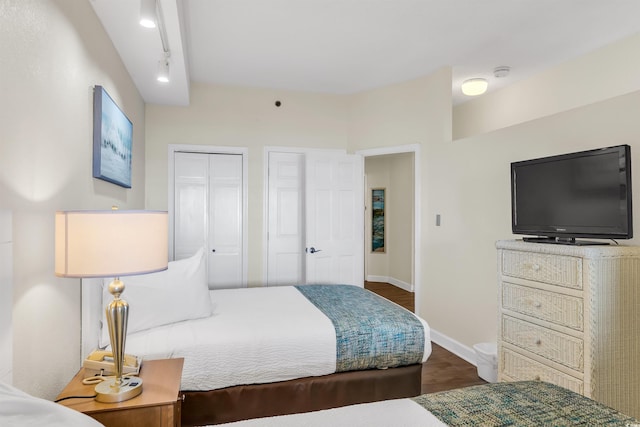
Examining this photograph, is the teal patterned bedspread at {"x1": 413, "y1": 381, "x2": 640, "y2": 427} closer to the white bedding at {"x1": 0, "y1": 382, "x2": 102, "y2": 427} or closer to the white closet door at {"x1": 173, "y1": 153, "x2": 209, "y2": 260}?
the white bedding at {"x1": 0, "y1": 382, "x2": 102, "y2": 427}

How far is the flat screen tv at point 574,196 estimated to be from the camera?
2.05 metres

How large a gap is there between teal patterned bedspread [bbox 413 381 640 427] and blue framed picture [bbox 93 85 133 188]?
84.7 inches

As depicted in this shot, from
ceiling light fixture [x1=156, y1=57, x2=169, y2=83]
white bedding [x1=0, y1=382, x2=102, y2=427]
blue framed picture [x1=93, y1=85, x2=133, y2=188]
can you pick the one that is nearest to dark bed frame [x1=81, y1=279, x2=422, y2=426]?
blue framed picture [x1=93, y1=85, x2=133, y2=188]

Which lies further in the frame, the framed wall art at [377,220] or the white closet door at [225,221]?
the framed wall art at [377,220]

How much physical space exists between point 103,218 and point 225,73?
310 centimetres

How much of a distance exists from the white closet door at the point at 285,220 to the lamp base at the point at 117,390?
296cm

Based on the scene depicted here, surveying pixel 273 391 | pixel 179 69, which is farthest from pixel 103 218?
pixel 179 69

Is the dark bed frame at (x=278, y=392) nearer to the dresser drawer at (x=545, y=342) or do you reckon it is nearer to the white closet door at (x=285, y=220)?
the dresser drawer at (x=545, y=342)

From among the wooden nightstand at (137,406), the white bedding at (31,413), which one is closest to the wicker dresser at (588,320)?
the wooden nightstand at (137,406)

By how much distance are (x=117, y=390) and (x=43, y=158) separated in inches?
38.0

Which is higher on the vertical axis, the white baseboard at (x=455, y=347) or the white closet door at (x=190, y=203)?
the white closet door at (x=190, y=203)

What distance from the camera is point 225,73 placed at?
13.3 ft

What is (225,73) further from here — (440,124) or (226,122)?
(440,124)

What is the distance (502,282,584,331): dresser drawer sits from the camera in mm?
2081
